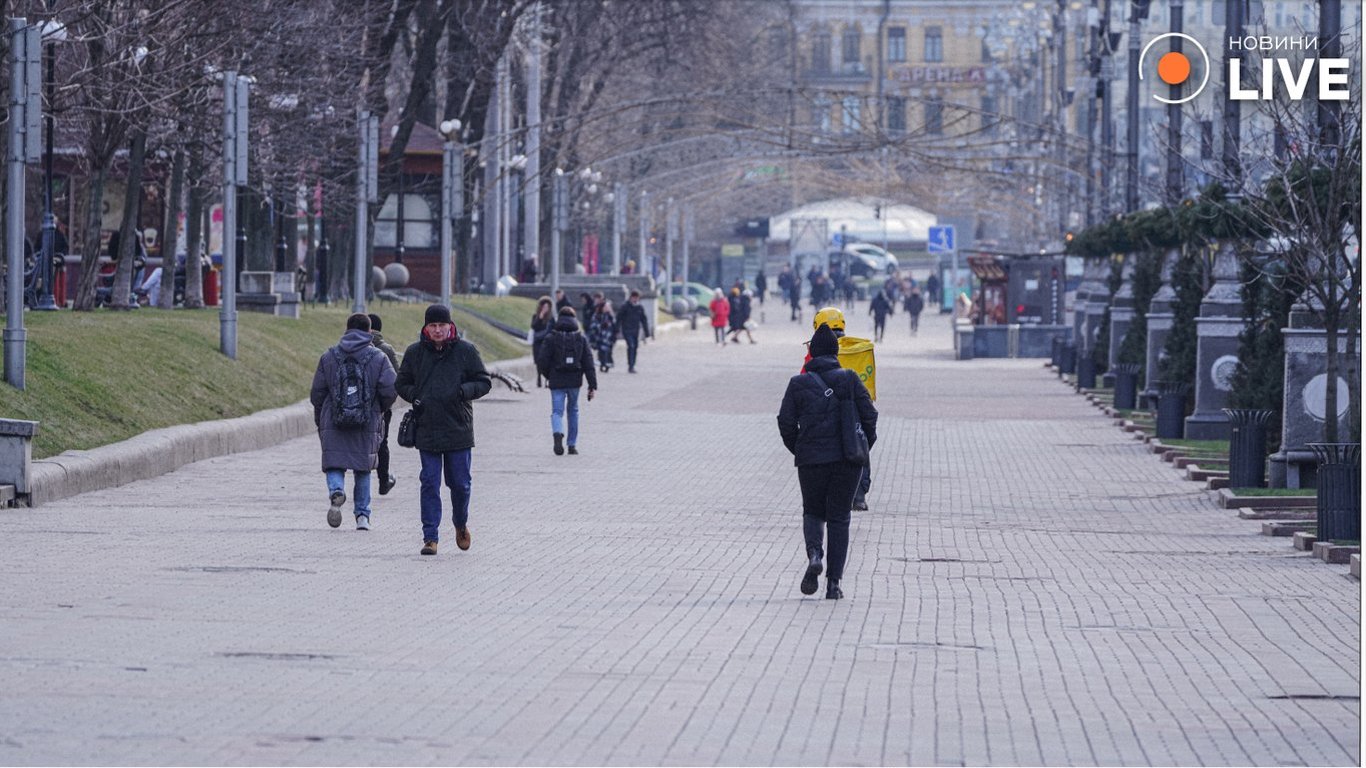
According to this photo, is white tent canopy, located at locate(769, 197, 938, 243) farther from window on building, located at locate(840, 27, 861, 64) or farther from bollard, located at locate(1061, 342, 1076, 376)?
bollard, located at locate(1061, 342, 1076, 376)

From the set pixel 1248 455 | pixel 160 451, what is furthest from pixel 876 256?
pixel 160 451

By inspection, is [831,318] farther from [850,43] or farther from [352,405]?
[850,43]

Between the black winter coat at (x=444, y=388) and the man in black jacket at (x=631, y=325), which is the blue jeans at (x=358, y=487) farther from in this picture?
the man in black jacket at (x=631, y=325)

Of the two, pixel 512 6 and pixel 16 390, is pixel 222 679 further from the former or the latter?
pixel 512 6

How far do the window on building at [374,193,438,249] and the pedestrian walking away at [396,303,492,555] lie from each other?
4087cm

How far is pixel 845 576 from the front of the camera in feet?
48.8

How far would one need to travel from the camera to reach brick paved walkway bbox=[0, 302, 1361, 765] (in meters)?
8.84

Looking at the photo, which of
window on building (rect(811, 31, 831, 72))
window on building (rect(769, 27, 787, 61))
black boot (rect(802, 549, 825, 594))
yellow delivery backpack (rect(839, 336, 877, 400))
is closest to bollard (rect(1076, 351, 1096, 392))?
yellow delivery backpack (rect(839, 336, 877, 400))

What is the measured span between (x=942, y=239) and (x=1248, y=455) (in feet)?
183

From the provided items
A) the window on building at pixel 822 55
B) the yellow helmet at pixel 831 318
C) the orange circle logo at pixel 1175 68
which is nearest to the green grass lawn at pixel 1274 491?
the yellow helmet at pixel 831 318

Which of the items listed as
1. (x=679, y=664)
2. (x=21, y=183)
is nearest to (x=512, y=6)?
(x=21, y=183)

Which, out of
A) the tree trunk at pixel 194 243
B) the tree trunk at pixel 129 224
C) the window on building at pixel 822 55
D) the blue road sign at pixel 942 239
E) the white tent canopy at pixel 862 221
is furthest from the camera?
the window on building at pixel 822 55

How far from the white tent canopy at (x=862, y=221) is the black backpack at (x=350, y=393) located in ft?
307

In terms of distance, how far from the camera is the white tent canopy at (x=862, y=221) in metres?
113
